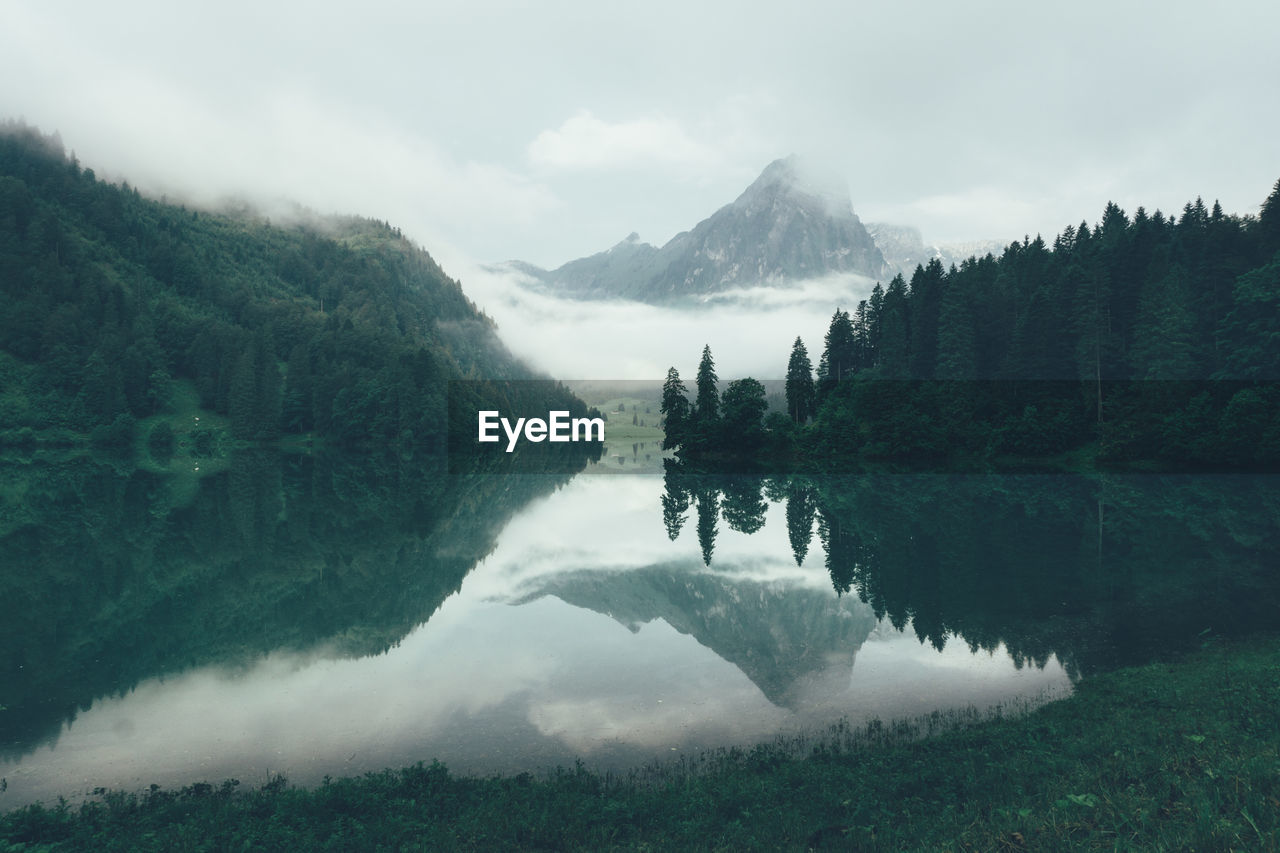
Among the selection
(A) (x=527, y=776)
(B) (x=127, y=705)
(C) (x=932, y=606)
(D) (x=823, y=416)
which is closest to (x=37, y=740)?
(B) (x=127, y=705)

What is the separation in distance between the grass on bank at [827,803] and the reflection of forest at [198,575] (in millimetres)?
8808

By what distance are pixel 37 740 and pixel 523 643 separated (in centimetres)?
1541

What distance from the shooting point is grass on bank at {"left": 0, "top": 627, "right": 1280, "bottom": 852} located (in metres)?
12.0

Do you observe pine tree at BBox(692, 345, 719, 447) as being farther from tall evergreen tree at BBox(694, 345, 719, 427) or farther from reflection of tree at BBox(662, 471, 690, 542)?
reflection of tree at BBox(662, 471, 690, 542)

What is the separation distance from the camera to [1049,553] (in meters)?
42.2

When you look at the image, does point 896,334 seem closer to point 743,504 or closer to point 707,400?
point 707,400

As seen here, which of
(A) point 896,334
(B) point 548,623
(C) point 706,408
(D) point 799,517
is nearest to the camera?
(B) point 548,623

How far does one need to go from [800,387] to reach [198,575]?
12163 cm

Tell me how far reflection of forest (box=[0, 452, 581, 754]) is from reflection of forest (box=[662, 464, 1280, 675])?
20051 mm

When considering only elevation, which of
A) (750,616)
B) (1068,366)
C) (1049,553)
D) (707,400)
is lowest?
(750,616)

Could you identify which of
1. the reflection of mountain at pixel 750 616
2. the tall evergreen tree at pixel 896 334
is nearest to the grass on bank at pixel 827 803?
the reflection of mountain at pixel 750 616

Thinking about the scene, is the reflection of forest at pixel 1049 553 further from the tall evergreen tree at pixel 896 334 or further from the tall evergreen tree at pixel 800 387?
the tall evergreen tree at pixel 800 387

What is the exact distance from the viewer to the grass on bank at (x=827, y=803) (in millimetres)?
12000

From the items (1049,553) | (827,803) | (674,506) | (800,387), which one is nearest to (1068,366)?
(800,387)
